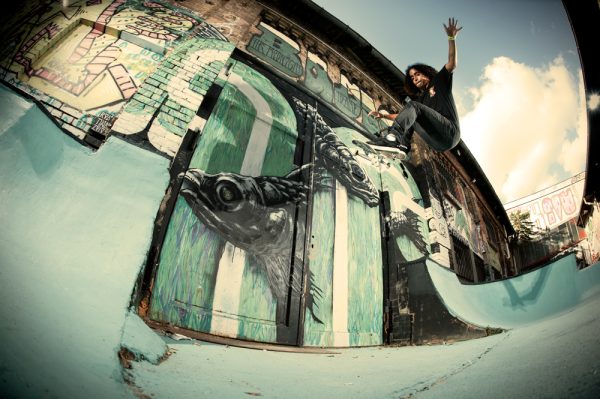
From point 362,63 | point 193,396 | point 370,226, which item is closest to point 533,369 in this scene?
point 193,396

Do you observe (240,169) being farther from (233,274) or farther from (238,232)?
(233,274)

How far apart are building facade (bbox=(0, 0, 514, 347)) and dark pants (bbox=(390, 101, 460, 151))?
1.38 ft

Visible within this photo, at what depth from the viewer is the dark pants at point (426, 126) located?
3.28 meters

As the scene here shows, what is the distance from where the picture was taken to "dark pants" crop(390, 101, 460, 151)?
3.28 meters

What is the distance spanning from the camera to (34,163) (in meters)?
1.57

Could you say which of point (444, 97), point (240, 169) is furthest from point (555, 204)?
point (240, 169)

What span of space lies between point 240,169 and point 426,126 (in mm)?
2741

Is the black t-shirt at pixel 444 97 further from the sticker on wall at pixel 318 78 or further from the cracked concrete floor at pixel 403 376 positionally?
the cracked concrete floor at pixel 403 376

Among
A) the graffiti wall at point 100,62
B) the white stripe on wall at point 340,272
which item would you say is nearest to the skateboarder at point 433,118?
the white stripe on wall at point 340,272

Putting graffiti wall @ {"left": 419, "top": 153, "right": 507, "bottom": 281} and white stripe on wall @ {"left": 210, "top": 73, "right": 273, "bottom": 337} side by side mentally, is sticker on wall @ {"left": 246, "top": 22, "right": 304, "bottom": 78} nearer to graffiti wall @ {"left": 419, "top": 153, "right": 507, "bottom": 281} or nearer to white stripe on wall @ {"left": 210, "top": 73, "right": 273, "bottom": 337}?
white stripe on wall @ {"left": 210, "top": 73, "right": 273, "bottom": 337}

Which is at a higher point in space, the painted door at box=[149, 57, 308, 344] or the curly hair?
the curly hair

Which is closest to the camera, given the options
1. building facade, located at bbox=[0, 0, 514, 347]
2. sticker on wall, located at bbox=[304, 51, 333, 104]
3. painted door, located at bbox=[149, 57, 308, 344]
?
painted door, located at bbox=[149, 57, 308, 344]

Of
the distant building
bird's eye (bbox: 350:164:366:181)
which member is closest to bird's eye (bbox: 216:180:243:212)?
bird's eye (bbox: 350:164:366:181)

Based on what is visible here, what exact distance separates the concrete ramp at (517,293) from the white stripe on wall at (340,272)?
146cm
